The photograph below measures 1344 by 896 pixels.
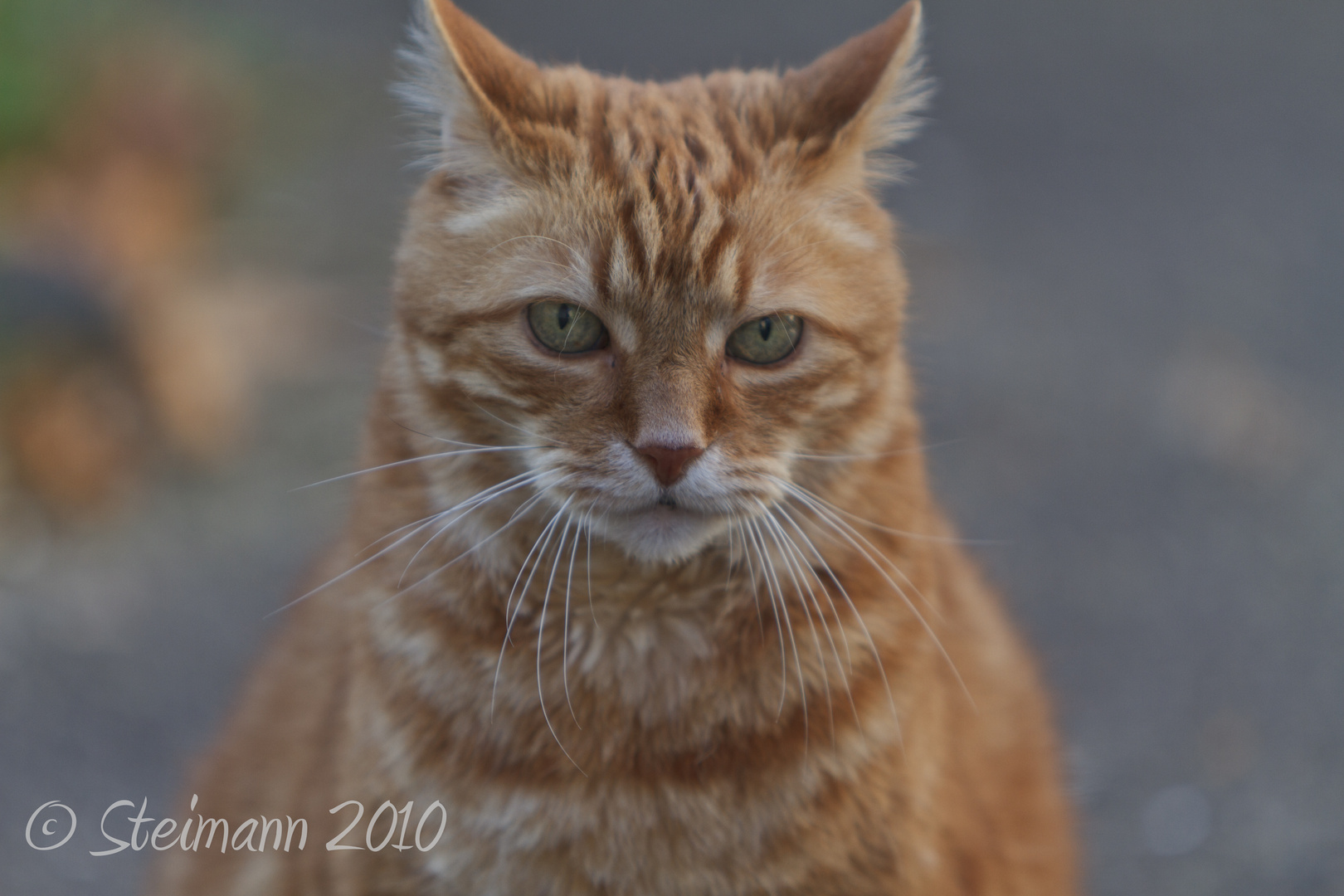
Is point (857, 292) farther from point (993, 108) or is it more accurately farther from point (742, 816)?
point (993, 108)

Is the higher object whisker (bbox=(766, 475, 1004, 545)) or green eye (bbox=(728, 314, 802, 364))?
green eye (bbox=(728, 314, 802, 364))

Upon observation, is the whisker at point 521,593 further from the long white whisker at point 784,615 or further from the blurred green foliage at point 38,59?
the blurred green foliage at point 38,59

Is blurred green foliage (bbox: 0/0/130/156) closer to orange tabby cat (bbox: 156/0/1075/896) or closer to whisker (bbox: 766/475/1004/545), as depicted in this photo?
orange tabby cat (bbox: 156/0/1075/896)

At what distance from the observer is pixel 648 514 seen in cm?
161

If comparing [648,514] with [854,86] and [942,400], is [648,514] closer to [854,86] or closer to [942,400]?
[854,86]

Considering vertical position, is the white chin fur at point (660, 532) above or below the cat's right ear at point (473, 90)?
below

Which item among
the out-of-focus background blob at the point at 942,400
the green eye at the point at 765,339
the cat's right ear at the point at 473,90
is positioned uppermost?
the cat's right ear at the point at 473,90

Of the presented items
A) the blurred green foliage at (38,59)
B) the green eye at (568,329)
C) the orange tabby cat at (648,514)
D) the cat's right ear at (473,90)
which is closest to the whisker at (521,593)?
the orange tabby cat at (648,514)

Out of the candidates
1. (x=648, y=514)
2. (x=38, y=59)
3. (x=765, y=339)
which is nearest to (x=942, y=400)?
(x=765, y=339)

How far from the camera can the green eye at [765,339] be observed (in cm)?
164

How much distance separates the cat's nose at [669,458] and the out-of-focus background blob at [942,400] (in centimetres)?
96

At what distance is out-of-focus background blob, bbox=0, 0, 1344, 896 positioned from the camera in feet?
10.8

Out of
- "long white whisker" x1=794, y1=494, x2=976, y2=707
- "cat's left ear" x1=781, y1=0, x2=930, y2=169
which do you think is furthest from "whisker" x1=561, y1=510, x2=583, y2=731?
"cat's left ear" x1=781, y1=0, x2=930, y2=169

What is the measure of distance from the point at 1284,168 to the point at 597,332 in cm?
610
